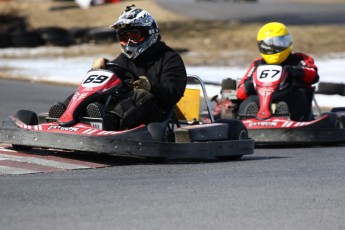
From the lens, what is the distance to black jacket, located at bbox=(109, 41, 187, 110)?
8711 mm

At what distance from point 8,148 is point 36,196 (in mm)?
2962

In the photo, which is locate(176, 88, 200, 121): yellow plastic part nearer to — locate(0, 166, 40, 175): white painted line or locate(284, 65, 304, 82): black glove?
locate(284, 65, 304, 82): black glove

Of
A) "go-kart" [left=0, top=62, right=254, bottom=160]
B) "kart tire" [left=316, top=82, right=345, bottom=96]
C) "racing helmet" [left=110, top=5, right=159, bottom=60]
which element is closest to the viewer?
"go-kart" [left=0, top=62, right=254, bottom=160]

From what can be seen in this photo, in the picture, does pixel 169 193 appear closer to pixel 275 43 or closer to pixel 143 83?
pixel 143 83

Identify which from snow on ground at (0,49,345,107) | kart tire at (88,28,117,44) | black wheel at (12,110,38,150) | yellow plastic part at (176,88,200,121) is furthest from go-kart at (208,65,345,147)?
kart tire at (88,28,117,44)

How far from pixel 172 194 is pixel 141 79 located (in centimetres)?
235

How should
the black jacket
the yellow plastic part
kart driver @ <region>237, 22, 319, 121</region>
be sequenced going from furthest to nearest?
1. kart driver @ <region>237, 22, 319, 121</region>
2. the yellow plastic part
3. the black jacket

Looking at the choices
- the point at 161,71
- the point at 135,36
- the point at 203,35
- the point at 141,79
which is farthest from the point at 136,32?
the point at 203,35

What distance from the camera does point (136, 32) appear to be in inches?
357

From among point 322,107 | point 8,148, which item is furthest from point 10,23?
point 8,148

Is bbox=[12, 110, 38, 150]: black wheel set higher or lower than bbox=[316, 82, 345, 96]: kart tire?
higher

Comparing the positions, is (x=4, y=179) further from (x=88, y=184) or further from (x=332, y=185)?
(x=332, y=185)

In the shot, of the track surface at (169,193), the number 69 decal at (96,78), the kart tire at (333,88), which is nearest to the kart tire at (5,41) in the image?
the kart tire at (333,88)

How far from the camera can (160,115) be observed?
28.8 ft
